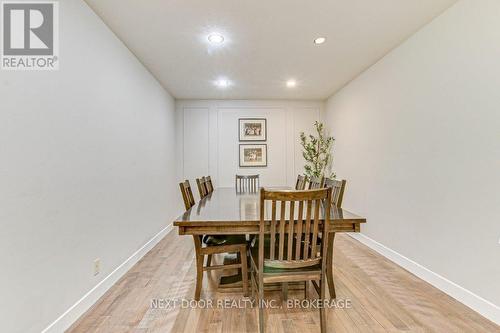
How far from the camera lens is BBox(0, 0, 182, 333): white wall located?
137 centimetres

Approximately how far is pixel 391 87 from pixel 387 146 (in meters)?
0.72

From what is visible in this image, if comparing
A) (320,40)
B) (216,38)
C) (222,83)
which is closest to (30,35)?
(216,38)

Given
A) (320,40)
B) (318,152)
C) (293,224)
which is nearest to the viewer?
(293,224)

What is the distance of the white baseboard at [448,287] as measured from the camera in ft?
5.86

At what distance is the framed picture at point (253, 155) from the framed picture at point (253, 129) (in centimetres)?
17

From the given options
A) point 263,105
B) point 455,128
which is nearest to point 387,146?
point 455,128

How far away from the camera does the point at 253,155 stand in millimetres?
5117

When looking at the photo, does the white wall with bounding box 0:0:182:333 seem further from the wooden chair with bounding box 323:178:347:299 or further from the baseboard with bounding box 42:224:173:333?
the wooden chair with bounding box 323:178:347:299

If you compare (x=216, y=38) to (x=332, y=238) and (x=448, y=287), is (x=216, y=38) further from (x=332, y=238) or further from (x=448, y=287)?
(x=448, y=287)

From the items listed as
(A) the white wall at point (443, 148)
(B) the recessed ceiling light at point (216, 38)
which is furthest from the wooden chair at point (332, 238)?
(B) the recessed ceiling light at point (216, 38)

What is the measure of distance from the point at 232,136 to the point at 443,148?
3571mm

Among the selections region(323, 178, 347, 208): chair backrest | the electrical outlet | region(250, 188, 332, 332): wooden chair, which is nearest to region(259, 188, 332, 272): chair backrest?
region(250, 188, 332, 332): wooden chair

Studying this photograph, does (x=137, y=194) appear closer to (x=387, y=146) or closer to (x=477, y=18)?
(x=387, y=146)

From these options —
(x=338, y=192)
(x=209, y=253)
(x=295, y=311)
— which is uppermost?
(x=338, y=192)
